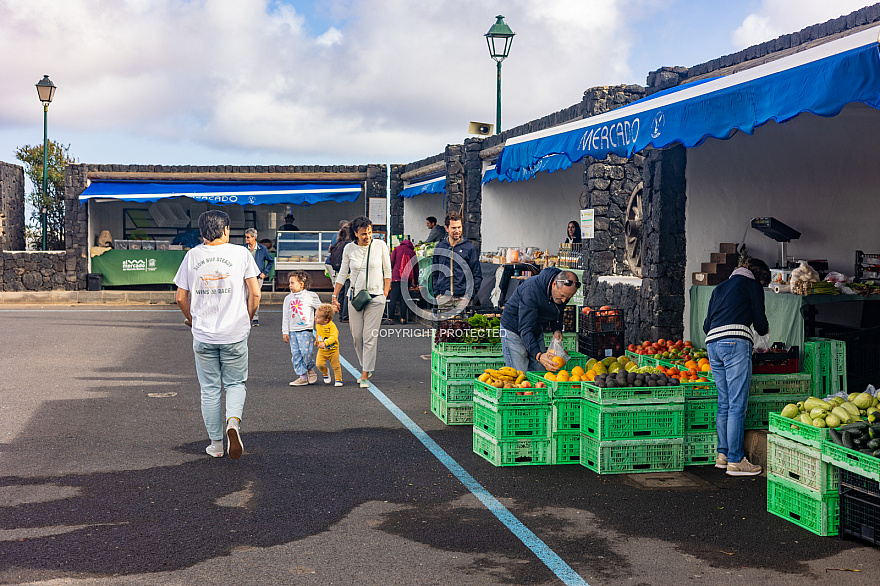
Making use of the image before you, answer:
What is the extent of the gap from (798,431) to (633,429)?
4.56 feet

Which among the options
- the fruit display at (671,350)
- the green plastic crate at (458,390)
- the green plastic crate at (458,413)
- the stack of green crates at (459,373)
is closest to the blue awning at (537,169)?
the fruit display at (671,350)

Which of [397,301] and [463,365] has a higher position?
[397,301]

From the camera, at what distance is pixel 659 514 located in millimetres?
5707

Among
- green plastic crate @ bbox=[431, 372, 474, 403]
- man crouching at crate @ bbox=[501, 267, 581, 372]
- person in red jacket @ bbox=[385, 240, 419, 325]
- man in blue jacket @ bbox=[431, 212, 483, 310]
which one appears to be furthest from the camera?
person in red jacket @ bbox=[385, 240, 419, 325]

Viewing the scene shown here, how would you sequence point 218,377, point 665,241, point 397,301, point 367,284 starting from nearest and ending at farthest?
point 218,377 → point 367,284 → point 665,241 → point 397,301

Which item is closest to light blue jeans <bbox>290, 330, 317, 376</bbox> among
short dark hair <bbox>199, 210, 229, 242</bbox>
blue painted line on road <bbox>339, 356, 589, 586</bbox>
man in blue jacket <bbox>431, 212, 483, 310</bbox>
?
man in blue jacket <bbox>431, 212, 483, 310</bbox>

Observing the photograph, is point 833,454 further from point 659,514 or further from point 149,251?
point 149,251

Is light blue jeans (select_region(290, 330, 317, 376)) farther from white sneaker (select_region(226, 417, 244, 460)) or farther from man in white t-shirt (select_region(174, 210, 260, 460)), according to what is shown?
white sneaker (select_region(226, 417, 244, 460))

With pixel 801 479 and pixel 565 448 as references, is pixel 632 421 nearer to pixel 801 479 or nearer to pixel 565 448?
pixel 565 448

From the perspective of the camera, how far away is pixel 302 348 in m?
10.5

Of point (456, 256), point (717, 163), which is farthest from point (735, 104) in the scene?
point (717, 163)

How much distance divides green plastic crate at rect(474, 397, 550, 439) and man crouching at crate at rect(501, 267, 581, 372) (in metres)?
0.71

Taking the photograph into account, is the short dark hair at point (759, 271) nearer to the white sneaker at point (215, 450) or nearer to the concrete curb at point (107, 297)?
the white sneaker at point (215, 450)

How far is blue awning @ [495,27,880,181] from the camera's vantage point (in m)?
5.62
